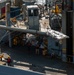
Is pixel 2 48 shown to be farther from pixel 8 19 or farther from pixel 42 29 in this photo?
pixel 42 29

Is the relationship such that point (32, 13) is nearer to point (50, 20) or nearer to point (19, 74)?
point (50, 20)

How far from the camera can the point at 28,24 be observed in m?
47.7

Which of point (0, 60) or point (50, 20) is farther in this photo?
point (50, 20)

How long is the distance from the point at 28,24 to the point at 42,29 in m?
2.47

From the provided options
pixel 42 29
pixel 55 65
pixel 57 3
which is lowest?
pixel 55 65

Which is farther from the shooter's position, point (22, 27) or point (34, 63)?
point (22, 27)

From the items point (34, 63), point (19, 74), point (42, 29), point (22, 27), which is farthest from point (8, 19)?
point (19, 74)

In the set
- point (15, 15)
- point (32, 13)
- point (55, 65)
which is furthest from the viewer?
point (15, 15)

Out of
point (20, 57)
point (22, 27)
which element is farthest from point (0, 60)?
point (22, 27)

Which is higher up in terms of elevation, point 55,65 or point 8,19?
point 8,19

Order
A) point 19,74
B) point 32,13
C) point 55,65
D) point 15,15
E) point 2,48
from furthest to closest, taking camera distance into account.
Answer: point 15,15 → point 2,48 → point 32,13 → point 55,65 → point 19,74

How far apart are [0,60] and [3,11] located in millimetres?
14708

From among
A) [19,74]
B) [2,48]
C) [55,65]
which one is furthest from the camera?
[2,48]

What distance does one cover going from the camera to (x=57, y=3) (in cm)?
5531
